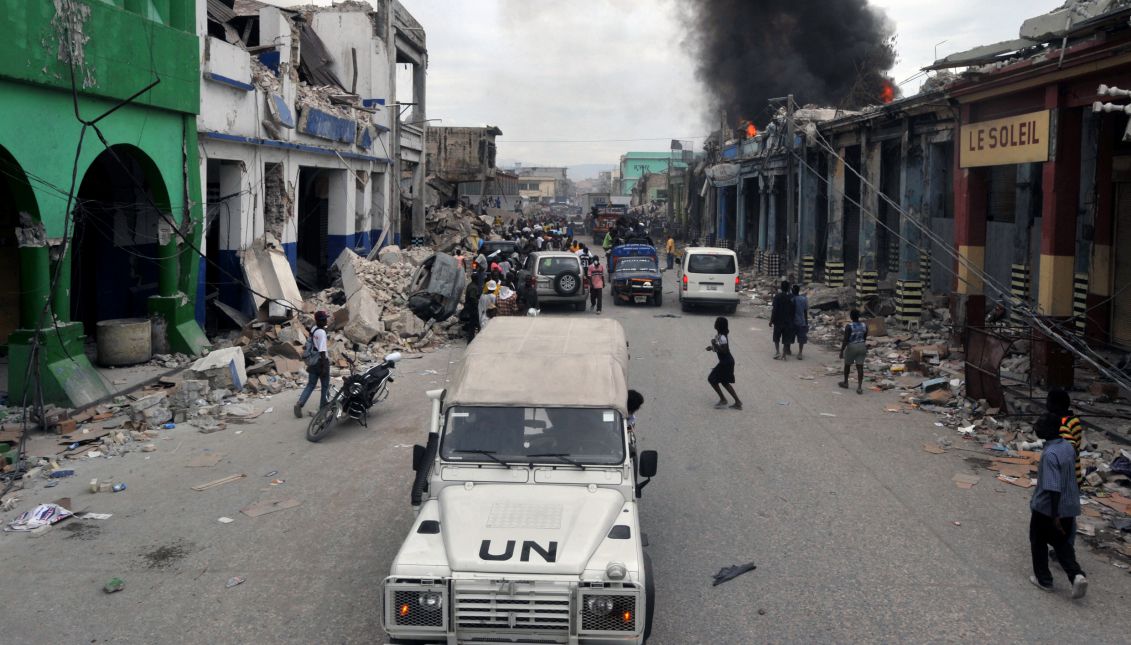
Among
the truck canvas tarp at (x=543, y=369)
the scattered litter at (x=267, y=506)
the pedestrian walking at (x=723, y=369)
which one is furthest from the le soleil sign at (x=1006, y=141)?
the scattered litter at (x=267, y=506)

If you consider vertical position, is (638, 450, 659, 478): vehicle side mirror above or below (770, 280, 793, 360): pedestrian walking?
below

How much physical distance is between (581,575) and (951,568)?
397cm

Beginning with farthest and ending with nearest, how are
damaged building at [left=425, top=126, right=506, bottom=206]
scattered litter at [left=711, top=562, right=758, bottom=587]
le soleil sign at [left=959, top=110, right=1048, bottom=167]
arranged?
damaged building at [left=425, top=126, right=506, bottom=206] < le soleil sign at [left=959, top=110, right=1048, bottom=167] < scattered litter at [left=711, top=562, right=758, bottom=587]

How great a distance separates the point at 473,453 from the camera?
667 cm

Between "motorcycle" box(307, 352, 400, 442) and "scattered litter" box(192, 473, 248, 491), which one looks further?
"motorcycle" box(307, 352, 400, 442)

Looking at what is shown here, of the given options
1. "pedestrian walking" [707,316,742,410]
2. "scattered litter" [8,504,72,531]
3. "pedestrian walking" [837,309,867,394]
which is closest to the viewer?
"scattered litter" [8,504,72,531]

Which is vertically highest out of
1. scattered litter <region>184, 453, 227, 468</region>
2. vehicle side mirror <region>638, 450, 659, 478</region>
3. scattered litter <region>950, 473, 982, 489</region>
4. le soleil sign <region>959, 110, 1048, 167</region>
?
le soleil sign <region>959, 110, 1048, 167</region>

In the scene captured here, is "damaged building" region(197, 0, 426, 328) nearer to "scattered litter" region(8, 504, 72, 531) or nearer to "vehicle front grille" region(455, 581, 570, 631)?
"scattered litter" region(8, 504, 72, 531)

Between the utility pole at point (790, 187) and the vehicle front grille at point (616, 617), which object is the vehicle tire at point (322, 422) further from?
the utility pole at point (790, 187)

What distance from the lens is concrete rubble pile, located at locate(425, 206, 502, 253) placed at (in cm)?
4103

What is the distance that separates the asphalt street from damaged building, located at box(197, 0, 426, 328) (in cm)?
916

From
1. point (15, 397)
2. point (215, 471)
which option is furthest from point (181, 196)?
point (215, 471)

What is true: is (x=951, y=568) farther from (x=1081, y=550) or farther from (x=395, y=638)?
(x=395, y=638)

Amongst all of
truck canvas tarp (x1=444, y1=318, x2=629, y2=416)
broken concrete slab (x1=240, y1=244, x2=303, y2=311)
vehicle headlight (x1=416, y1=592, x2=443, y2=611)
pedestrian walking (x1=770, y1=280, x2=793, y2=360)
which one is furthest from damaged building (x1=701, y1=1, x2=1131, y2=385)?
broken concrete slab (x1=240, y1=244, x2=303, y2=311)
